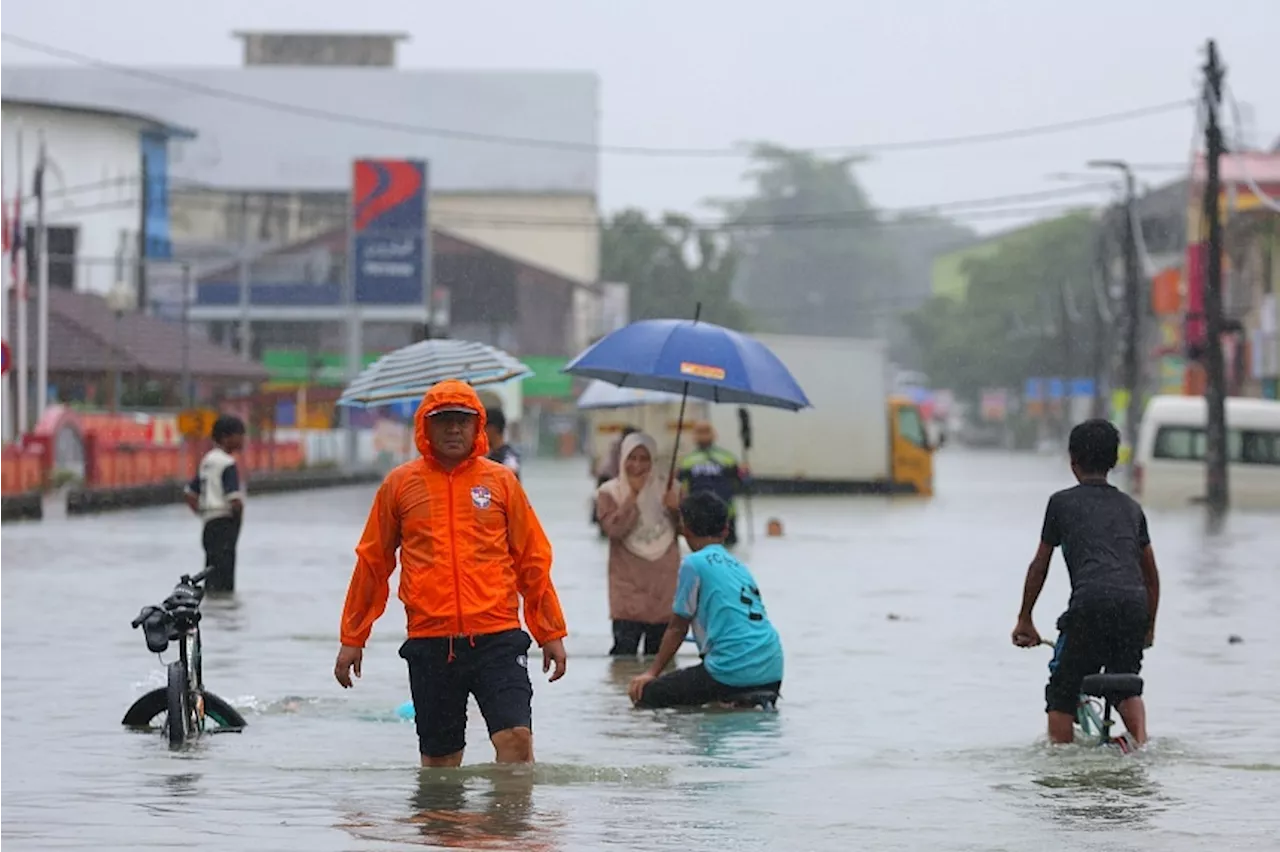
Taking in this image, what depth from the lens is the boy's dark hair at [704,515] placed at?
12859 mm

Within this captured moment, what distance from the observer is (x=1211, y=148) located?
4819 cm

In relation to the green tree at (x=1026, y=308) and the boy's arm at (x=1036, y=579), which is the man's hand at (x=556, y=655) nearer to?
the boy's arm at (x=1036, y=579)

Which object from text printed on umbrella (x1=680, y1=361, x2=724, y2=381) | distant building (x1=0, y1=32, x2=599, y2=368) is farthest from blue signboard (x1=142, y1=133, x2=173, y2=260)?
text printed on umbrella (x1=680, y1=361, x2=724, y2=381)

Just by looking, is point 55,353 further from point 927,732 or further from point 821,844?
point 821,844

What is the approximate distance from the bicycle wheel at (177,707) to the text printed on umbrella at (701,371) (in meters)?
3.85

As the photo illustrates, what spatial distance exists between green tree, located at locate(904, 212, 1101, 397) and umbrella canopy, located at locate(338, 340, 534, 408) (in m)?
120

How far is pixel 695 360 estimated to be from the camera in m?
14.7

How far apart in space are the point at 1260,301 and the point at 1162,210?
3743 centimetres

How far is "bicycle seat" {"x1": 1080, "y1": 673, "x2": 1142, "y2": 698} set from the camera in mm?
10617

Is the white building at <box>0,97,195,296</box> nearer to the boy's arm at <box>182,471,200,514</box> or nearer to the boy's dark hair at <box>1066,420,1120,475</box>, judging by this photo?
the boy's arm at <box>182,471,200,514</box>

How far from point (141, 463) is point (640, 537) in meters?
33.1

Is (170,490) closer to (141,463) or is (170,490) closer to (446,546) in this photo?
(141,463)

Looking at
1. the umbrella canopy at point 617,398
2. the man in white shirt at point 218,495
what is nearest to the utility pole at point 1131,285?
the umbrella canopy at point 617,398

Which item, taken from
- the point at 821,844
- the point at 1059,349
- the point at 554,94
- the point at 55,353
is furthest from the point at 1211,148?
the point at 1059,349
